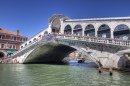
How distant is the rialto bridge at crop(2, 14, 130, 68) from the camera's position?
555 inches

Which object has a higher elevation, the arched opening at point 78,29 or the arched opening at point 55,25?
the arched opening at point 55,25

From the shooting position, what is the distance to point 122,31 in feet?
60.7

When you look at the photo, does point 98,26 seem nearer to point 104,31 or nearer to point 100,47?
point 104,31

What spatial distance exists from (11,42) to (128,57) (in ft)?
93.9

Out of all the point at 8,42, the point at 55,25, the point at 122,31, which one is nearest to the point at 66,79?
the point at 122,31

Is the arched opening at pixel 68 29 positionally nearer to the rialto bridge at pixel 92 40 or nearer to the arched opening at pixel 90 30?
the rialto bridge at pixel 92 40

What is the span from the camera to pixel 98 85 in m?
8.37

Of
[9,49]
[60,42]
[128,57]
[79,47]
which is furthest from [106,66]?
[9,49]

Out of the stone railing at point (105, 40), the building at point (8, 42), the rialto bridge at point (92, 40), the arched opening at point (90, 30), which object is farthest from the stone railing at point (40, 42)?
the building at point (8, 42)

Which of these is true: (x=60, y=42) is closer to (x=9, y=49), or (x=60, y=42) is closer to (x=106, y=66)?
(x=106, y=66)

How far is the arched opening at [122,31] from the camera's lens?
1798 cm

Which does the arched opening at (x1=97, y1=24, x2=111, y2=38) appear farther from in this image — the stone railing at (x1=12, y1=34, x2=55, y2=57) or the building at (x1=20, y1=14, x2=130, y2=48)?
the stone railing at (x1=12, y1=34, x2=55, y2=57)

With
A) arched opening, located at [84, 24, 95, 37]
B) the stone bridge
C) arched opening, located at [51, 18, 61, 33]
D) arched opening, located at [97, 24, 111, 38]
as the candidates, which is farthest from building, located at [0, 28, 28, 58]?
arched opening, located at [97, 24, 111, 38]

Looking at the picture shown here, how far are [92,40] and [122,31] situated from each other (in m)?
5.00
